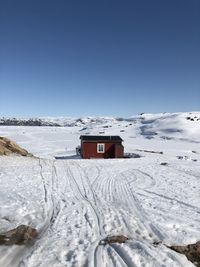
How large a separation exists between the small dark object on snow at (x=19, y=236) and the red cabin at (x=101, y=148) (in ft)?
130

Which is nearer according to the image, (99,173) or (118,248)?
(118,248)

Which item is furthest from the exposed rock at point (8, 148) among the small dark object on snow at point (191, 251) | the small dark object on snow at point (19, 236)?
Result: the small dark object on snow at point (191, 251)

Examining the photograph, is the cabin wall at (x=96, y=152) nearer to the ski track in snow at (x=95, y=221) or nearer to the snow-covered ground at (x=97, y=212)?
the snow-covered ground at (x=97, y=212)

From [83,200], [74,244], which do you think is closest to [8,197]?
[83,200]

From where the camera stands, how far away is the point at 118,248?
11.3 metres

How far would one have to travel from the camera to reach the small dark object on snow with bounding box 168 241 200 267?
11066 millimetres

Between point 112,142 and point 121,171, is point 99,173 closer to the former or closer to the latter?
point 121,171

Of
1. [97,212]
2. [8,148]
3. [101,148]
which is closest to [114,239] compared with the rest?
[97,212]

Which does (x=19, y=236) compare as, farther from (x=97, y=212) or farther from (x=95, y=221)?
(x=97, y=212)

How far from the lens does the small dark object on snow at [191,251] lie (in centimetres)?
1107

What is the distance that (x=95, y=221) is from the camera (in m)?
14.8

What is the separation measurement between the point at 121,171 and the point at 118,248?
21.0 metres

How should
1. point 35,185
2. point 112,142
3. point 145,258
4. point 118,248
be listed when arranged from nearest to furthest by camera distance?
A: point 145,258, point 118,248, point 35,185, point 112,142

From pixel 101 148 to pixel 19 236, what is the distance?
41.0 metres
